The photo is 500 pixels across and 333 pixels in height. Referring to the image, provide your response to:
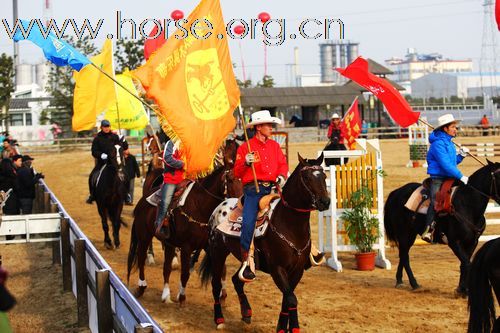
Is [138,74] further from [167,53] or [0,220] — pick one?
[0,220]

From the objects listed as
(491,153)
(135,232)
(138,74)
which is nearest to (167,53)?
(138,74)

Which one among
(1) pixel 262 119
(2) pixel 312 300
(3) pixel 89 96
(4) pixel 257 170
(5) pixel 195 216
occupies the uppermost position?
(3) pixel 89 96

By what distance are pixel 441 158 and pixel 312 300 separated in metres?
2.67

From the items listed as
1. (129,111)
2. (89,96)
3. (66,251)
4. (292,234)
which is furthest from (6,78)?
(292,234)

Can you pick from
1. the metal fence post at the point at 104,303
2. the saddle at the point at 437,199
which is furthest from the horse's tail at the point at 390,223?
the metal fence post at the point at 104,303

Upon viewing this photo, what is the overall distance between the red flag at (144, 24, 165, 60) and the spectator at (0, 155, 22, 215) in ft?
14.5

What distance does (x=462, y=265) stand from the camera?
1153 centimetres

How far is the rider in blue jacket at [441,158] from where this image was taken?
11719 millimetres

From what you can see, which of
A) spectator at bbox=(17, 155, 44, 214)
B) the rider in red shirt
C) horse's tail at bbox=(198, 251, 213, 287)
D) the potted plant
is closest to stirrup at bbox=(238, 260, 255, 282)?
the rider in red shirt

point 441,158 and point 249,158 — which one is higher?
point 249,158

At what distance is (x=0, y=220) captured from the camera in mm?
11734

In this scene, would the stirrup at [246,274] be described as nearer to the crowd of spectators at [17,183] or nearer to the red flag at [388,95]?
the red flag at [388,95]

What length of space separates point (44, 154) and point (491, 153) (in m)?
31.9

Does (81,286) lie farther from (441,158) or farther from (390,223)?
(441,158)
